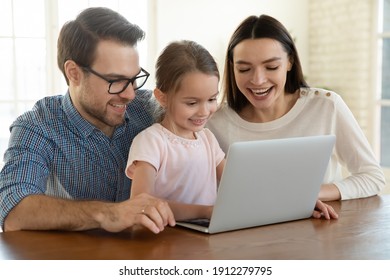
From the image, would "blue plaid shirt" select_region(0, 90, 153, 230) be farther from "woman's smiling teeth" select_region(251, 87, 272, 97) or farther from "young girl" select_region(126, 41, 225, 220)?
"woman's smiling teeth" select_region(251, 87, 272, 97)

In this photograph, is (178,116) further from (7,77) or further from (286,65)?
(7,77)

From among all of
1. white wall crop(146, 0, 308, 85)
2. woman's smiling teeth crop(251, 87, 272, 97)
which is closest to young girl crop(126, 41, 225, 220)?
woman's smiling teeth crop(251, 87, 272, 97)

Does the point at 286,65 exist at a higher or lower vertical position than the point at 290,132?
higher

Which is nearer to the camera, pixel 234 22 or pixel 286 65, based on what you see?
pixel 286 65

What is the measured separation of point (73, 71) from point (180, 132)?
0.49m

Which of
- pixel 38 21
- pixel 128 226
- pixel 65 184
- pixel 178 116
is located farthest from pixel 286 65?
pixel 38 21

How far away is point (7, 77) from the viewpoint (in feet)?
17.9

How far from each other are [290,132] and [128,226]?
1158mm

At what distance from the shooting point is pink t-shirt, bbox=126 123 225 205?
6.56 feet

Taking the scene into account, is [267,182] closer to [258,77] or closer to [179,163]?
[179,163]

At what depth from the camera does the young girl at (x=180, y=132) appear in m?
2.00

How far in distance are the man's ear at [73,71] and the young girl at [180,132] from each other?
0.32 meters

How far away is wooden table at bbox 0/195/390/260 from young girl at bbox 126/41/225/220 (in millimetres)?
331
